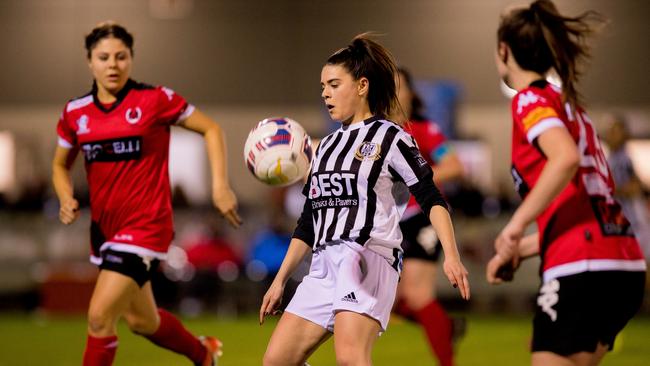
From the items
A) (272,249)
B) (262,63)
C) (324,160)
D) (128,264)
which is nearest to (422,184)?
(324,160)

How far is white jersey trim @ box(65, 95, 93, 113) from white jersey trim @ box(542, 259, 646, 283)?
2.73 m

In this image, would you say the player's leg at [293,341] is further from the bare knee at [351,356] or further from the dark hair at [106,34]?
the dark hair at [106,34]

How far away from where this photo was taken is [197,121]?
17.1 feet

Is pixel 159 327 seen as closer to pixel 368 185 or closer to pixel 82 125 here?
pixel 82 125

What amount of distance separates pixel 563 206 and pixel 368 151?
0.80 meters

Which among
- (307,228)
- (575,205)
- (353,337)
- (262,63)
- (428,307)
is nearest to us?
(575,205)

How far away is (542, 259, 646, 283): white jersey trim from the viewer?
335 cm

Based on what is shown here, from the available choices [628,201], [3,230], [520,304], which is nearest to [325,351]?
[628,201]

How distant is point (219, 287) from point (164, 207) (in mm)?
7695

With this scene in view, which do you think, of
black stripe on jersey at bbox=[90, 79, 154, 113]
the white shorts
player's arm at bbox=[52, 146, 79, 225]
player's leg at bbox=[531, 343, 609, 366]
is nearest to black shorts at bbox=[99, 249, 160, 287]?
player's arm at bbox=[52, 146, 79, 225]

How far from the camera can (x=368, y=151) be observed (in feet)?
12.7

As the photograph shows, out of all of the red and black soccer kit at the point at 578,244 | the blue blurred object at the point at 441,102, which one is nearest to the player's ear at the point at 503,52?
the red and black soccer kit at the point at 578,244

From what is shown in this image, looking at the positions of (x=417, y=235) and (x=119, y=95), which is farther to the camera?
(x=417, y=235)

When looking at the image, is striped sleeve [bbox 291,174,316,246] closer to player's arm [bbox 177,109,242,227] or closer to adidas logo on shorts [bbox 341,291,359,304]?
adidas logo on shorts [bbox 341,291,359,304]
